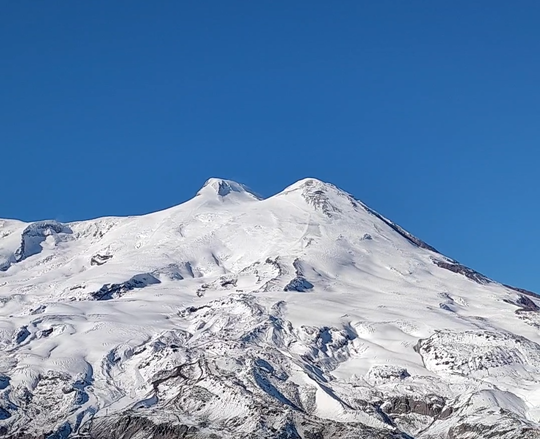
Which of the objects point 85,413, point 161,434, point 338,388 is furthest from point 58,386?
point 338,388

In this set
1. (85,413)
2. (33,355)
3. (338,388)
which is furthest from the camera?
(33,355)

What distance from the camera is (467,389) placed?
187750 mm

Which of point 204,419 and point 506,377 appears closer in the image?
point 204,419

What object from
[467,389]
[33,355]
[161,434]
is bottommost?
[161,434]

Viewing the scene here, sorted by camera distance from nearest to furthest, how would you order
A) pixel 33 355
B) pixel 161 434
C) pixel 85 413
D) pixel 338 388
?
pixel 161 434 < pixel 85 413 < pixel 338 388 < pixel 33 355

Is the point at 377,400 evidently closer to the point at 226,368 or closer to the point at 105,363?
the point at 226,368

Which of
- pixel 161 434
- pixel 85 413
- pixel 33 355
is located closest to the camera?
pixel 161 434

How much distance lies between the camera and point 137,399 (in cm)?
18212

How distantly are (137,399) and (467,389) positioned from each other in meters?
71.0

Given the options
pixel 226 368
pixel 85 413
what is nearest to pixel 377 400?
pixel 226 368

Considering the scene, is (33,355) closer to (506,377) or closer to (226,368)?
(226,368)

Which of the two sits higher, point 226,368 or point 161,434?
point 226,368

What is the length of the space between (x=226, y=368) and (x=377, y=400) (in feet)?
109

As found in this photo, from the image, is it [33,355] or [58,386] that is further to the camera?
[33,355]
